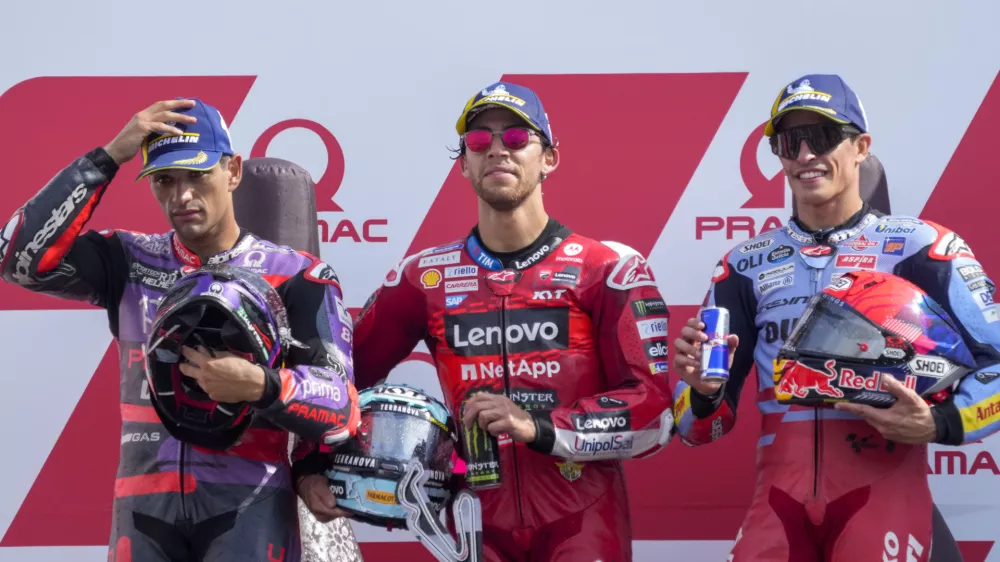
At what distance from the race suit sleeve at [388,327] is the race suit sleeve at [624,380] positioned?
503 millimetres

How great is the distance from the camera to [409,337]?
11.3 feet

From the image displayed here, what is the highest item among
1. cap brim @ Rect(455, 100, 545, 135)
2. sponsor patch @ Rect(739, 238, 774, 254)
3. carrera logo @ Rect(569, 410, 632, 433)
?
cap brim @ Rect(455, 100, 545, 135)

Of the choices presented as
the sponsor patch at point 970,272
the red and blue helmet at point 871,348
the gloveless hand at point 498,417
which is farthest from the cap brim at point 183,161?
the sponsor patch at point 970,272

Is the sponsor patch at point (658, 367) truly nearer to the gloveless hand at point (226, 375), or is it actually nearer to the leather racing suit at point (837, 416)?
the leather racing suit at point (837, 416)

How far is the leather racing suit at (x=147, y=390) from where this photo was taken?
2896mm

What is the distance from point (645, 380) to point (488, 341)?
17.1 inches

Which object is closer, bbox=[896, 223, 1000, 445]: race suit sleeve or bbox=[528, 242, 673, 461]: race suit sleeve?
bbox=[896, 223, 1000, 445]: race suit sleeve

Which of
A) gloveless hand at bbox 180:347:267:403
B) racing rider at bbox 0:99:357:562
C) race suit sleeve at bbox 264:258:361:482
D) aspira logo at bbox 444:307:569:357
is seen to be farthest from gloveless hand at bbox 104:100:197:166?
aspira logo at bbox 444:307:569:357

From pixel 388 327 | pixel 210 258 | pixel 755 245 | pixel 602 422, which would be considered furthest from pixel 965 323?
pixel 210 258

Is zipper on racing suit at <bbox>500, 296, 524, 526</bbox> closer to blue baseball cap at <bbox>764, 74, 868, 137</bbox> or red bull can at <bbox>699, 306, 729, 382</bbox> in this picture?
red bull can at <bbox>699, 306, 729, 382</bbox>

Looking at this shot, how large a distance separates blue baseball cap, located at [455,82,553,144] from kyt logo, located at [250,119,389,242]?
67 centimetres

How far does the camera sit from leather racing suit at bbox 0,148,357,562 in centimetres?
290

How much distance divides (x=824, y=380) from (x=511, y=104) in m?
1.15

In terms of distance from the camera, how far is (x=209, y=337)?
279 cm
